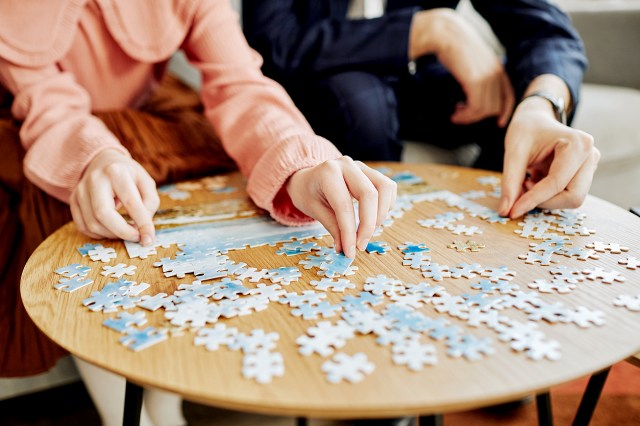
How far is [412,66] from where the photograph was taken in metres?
1.38

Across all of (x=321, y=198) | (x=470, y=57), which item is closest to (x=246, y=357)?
(x=321, y=198)

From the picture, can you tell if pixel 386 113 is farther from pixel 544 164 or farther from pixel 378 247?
pixel 378 247

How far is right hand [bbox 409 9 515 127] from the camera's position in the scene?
1128mm

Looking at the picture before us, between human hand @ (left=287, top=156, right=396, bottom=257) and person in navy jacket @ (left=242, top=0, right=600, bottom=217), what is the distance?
451 millimetres

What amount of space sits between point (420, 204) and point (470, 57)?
0.44m

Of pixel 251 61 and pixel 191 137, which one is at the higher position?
pixel 251 61

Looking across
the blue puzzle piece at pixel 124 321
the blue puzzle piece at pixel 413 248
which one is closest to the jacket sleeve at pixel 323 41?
the blue puzzle piece at pixel 413 248

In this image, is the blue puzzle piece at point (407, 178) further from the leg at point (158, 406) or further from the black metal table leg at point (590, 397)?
the leg at point (158, 406)

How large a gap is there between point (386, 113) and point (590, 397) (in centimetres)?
70

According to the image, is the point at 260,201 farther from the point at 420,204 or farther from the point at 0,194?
the point at 0,194

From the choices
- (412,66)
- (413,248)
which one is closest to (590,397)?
(413,248)

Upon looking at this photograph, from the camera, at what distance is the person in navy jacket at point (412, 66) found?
1.11 metres

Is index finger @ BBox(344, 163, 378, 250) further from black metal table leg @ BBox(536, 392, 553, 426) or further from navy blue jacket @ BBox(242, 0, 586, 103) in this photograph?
navy blue jacket @ BBox(242, 0, 586, 103)

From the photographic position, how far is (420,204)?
86 cm
